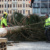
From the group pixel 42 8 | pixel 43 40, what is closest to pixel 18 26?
pixel 43 40

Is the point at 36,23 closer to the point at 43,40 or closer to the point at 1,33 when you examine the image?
the point at 43,40

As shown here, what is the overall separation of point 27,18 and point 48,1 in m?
40.8

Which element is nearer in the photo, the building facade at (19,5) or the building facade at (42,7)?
the building facade at (19,5)

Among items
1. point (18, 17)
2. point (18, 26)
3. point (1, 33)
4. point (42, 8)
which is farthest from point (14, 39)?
point (42, 8)

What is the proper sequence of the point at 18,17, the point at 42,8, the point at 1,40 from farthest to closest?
1. the point at 42,8
2. the point at 18,17
3. the point at 1,40

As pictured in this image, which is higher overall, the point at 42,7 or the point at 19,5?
the point at 19,5

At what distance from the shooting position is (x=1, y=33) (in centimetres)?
515

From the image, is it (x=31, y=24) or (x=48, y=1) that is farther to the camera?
(x=48, y=1)

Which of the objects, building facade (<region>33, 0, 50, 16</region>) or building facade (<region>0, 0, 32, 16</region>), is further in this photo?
building facade (<region>33, 0, 50, 16</region>)

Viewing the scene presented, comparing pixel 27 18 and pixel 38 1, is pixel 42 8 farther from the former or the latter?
pixel 27 18

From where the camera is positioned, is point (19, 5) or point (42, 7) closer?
point (19, 5)

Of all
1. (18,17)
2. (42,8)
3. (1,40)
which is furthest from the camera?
(42,8)

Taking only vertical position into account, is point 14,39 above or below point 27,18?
below

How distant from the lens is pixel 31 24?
36.5 ft
